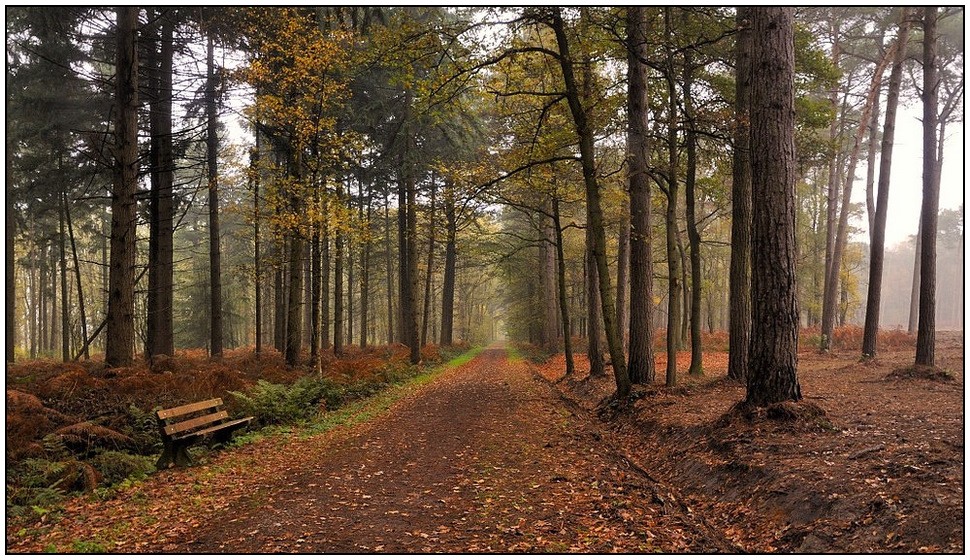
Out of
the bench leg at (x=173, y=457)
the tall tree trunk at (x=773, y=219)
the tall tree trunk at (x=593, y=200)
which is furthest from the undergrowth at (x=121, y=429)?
the tall tree trunk at (x=773, y=219)

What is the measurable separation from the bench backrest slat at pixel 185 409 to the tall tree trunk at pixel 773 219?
7598mm

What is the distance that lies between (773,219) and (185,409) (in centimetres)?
830

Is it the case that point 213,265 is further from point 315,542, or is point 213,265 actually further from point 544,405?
point 315,542

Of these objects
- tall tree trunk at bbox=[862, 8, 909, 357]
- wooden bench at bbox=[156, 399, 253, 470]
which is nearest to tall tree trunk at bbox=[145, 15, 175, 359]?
wooden bench at bbox=[156, 399, 253, 470]

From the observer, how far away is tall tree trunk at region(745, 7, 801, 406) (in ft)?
21.7

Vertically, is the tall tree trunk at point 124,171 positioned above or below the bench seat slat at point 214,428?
above

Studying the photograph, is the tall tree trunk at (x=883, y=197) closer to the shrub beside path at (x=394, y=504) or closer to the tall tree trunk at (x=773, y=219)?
the tall tree trunk at (x=773, y=219)

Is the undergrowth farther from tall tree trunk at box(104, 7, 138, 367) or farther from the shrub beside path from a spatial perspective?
tall tree trunk at box(104, 7, 138, 367)

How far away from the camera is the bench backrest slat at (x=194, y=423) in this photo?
21.3 ft

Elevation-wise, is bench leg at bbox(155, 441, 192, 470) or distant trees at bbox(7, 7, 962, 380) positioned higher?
distant trees at bbox(7, 7, 962, 380)

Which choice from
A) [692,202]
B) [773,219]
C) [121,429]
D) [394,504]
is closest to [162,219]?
[121,429]

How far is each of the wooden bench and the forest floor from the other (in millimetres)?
289

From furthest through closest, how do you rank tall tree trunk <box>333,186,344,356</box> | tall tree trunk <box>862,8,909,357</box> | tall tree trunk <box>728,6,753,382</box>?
A: tall tree trunk <box>333,186,344,356</box>
tall tree trunk <box>862,8,909,357</box>
tall tree trunk <box>728,6,753,382</box>

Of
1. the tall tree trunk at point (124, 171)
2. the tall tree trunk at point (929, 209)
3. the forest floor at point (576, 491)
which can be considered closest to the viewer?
the forest floor at point (576, 491)
